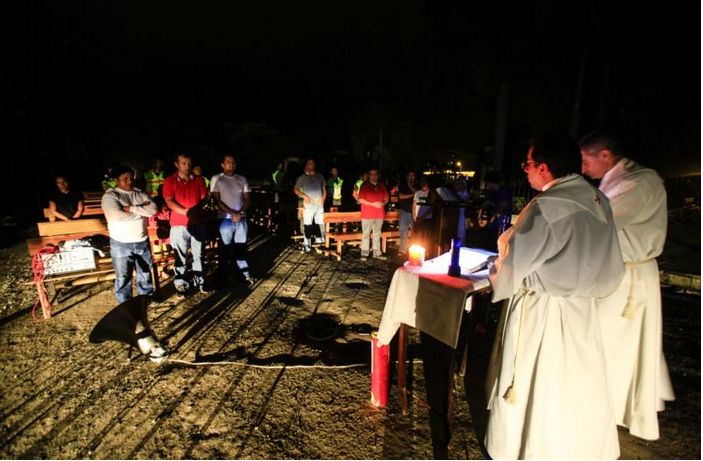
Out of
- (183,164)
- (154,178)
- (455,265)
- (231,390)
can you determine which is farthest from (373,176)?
(154,178)

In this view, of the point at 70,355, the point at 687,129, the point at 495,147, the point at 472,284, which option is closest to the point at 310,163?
the point at 70,355

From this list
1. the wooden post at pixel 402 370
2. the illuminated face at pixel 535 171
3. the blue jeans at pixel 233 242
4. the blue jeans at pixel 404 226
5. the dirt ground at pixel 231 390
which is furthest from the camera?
the blue jeans at pixel 404 226

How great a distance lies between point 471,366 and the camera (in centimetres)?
389

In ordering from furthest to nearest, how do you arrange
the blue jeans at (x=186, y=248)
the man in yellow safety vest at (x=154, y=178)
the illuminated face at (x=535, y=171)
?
1. the man in yellow safety vest at (x=154, y=178)
2. the blue jeans at (x=186, y=248)
3. the illuminated face at (x=535, y=171)

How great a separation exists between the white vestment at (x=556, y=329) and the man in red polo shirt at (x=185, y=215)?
4.79 metres

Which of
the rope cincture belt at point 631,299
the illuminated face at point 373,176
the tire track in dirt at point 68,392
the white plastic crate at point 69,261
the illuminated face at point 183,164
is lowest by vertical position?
the tire track in dirt at point 68,392

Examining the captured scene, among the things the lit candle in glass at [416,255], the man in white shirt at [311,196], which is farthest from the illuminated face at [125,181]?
the lit candle in glass at [416,255]

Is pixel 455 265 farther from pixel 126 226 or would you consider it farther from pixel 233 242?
pixel 233 242

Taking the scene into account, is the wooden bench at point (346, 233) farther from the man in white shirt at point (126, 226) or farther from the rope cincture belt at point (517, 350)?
the rope cincture belt at point (517, 350)

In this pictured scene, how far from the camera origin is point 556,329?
2195 millimetres

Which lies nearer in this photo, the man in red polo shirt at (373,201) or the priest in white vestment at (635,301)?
the priest in white vestment at (635,301)

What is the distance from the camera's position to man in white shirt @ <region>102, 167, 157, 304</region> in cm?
450

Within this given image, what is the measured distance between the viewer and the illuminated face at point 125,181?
15.1 ft

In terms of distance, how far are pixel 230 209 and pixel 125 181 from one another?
1630 millimetres
